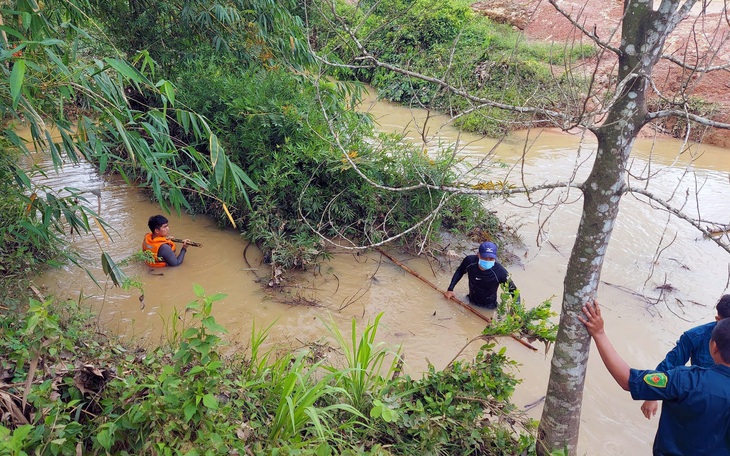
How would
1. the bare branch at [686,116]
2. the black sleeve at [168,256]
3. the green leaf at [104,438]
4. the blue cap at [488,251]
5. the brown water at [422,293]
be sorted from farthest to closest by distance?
the black sleeve at [168,256], the blue cap at [488,251], the brown water at [422,293], the green leaf at [104,438], the bare branch at [686,116]

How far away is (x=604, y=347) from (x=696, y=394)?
42cm

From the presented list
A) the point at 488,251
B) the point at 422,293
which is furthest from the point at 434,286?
the point at 488,251

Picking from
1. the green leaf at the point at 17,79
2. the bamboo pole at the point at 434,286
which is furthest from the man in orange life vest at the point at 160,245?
the green leaf at the point at 17,79

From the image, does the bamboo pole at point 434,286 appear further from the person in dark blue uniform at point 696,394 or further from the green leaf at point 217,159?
the green leaf at point 217,159

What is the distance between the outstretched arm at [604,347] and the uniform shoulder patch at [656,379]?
97 mm

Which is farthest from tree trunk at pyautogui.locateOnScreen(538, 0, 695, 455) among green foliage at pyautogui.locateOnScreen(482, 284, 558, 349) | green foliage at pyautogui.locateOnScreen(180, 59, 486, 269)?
green foliage at pyautogui.locateOnScreen(180, 59, 486, 269)

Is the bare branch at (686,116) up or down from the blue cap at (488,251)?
up

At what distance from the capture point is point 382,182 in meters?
6.01

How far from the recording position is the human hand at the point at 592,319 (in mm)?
2518

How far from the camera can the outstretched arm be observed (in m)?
2.46

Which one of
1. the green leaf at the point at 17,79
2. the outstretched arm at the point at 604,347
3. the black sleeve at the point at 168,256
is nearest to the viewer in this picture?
the green leaf at the point at 17,79

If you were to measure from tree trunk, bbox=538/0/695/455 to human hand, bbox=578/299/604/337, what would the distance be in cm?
3

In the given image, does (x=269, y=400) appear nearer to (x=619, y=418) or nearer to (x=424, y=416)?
(x=424, y=416)

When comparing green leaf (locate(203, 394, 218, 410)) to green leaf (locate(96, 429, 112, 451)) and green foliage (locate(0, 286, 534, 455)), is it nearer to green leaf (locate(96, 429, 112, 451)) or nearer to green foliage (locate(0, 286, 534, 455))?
green foliage (locate(0, 286, 534, 455))
